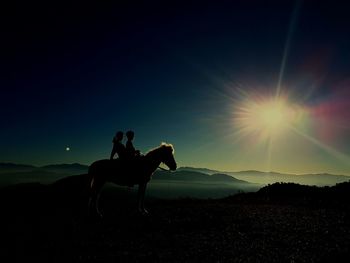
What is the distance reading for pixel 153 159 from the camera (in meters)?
19.6

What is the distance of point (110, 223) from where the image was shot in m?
16.0

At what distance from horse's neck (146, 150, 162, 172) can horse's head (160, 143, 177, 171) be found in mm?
337

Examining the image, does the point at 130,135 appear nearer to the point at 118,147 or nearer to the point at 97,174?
the point at 118,147

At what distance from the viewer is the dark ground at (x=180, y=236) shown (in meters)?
10.7

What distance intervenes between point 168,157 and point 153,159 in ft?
3.35

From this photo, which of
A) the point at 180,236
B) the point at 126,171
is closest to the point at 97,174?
the point at 126,171

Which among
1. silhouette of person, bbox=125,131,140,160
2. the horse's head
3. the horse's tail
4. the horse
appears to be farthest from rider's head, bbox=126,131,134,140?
the horse's head

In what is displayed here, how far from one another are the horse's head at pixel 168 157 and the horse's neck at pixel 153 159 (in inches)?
13.3

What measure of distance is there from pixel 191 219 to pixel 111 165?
5.42 meters

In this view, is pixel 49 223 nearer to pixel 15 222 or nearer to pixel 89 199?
pixel 15 222

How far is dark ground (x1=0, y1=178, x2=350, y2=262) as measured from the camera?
421 inches

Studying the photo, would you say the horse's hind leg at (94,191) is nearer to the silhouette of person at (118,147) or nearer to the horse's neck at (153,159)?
the silhouette of person at (118,147)

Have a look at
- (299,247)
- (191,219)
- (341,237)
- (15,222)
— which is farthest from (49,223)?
(341,237)

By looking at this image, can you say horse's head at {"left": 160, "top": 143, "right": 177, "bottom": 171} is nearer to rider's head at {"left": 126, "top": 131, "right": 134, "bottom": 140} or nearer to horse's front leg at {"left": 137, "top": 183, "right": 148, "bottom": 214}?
horse's front leg at {"left": 137, "top": 183, "right": 148, "bottom": 214}
